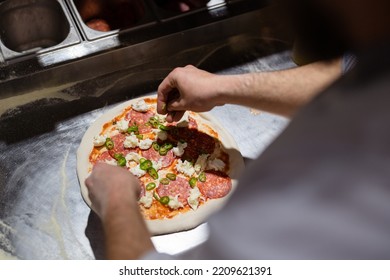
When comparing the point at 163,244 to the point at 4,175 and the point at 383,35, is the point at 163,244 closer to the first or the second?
the point at 4,175

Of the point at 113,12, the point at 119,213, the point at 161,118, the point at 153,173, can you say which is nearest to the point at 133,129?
the point at 161,118

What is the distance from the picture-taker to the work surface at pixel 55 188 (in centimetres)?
220

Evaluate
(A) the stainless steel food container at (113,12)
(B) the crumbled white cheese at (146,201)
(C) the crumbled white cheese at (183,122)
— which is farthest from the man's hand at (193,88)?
(A) the stainless steel food container at (113,12)

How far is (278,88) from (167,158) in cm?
66

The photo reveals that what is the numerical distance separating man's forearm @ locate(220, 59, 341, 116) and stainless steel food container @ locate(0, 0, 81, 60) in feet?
3.02

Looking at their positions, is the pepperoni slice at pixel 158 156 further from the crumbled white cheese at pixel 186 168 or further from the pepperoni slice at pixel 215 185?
the pepperoni slice at pixel 215 185

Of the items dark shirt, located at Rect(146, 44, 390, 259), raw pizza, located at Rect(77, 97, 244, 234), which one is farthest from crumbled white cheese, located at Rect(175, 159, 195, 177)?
dark shirt, located at Rect(146, 44, 390, 259)

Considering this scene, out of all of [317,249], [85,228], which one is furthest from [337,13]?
[85,228]

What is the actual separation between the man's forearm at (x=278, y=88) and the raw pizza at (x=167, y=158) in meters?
0.38

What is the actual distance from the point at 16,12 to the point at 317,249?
7.28ft

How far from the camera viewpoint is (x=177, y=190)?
2.24m

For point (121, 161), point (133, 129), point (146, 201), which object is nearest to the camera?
point (146, 201)

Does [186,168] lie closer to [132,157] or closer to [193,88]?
[132,157]

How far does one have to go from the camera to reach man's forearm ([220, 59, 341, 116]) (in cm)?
196
